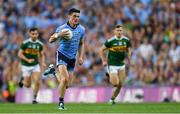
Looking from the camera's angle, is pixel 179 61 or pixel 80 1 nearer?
pixel 179 61

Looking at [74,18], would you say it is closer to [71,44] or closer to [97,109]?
[71,44]

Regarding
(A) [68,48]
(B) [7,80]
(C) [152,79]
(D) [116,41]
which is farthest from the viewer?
(B) [7,80]

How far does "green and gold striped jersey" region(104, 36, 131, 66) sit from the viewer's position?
26828mm

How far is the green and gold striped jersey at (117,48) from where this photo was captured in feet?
88.0

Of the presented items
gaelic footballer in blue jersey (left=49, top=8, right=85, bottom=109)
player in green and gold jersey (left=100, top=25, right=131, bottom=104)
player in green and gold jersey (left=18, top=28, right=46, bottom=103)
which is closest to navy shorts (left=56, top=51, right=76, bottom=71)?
gaelic footballer in blue jersey (left=49, top=8, right=85, bottom=109)

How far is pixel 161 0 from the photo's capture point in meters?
34.7

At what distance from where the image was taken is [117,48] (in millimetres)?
26938

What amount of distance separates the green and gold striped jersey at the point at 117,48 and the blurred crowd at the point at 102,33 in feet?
14.0

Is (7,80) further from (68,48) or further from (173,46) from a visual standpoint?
(68,48)

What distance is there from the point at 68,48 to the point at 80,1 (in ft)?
48.7

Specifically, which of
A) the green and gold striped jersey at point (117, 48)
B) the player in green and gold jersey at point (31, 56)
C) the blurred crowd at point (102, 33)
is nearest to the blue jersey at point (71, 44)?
the green and gold striped jersey at point (117, 48)

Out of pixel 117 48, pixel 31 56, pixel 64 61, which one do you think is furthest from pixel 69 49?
pixel 31 56

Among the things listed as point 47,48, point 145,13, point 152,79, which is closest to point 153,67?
point 152,79

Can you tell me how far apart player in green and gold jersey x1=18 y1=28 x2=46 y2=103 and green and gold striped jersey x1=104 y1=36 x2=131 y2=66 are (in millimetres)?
2488
